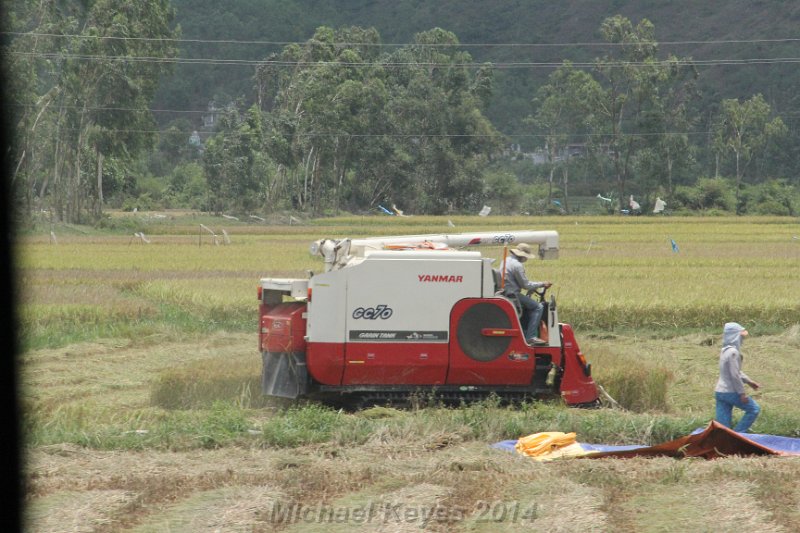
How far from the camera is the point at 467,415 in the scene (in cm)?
Answer: 1095

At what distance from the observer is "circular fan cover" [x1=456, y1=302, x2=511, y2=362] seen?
12.3 meters

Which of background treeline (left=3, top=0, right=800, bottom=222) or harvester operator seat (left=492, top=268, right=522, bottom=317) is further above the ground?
background treeline (left=3, top=0, right=800, bottom=222)

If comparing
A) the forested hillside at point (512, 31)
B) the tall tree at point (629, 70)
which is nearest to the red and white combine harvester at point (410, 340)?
the tall tree at point (629, 70)

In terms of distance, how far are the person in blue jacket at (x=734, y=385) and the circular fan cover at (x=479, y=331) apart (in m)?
2.42

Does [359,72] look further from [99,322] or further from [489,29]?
[489,29]

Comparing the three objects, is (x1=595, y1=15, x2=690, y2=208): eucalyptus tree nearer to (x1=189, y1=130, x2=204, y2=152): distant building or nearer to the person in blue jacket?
(x1=189, y1=130, x2=204, y2=152): distant building

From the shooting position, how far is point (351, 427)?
10578 mm

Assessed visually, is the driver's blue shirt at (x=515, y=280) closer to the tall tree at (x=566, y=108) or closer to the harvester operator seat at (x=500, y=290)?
the harvester operator seat at (x=500, y=290)

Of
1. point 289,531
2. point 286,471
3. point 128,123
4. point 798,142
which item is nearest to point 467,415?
point 286,471

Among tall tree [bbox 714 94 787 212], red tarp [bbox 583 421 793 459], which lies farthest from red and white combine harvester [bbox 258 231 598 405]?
tall tree [bbox 714 94 787 212]

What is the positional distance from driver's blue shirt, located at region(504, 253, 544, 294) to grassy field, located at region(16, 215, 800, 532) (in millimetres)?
1399

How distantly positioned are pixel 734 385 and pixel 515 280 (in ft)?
9.09

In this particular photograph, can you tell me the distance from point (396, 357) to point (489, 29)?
6936 inches

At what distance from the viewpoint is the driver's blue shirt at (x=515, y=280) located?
41.3ft
